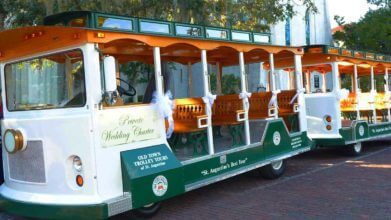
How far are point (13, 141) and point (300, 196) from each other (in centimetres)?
410

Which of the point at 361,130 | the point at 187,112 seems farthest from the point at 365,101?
the point at 187,112

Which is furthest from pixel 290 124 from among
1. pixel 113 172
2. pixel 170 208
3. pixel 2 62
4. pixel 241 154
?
pixel 2 62

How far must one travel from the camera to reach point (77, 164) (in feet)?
16.7

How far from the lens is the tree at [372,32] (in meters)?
22.5

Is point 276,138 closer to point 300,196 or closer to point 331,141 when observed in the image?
point 300,196

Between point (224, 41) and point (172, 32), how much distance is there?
122cm

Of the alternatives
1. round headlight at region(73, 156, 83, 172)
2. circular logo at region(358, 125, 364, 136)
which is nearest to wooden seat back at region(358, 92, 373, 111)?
circular logo at region(358, 125, 364, 136)

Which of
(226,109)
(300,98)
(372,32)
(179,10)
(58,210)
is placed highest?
(372,32)

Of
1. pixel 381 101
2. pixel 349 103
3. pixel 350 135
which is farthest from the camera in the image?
pixel 381 101

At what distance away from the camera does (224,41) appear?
22.9 ft

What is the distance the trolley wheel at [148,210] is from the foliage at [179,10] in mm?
5996

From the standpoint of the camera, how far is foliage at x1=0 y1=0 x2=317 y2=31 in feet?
36.7

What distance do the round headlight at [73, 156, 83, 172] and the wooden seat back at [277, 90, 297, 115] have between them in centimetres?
493

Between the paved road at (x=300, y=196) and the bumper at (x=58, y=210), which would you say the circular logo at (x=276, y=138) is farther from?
the bumper at (x=58, y=210)
